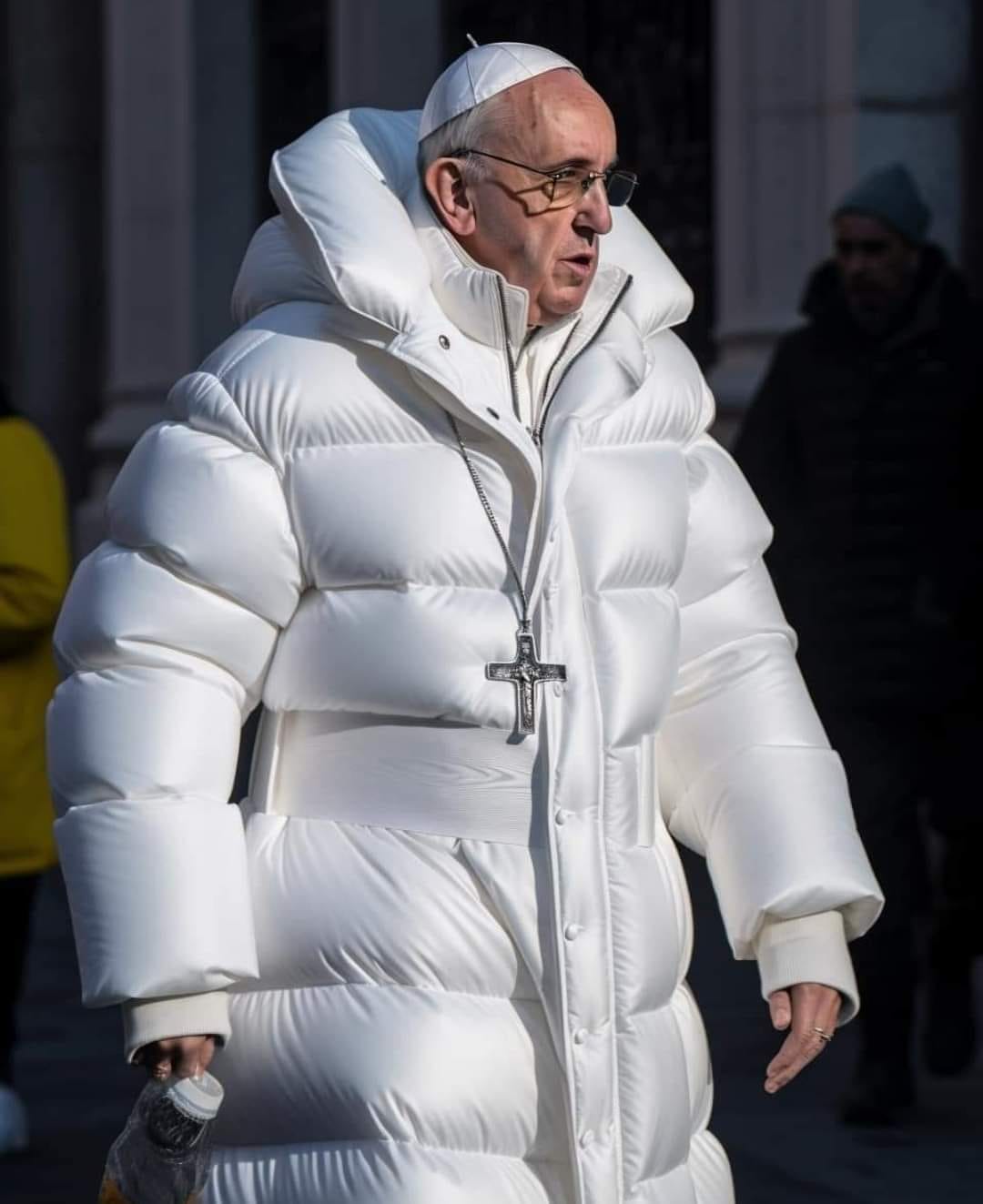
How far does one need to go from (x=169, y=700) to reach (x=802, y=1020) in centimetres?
81

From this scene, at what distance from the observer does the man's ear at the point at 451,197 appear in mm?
3436

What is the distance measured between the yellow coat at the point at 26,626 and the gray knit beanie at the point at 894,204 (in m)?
1.80

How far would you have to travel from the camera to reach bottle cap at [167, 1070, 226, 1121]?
10.3 feet

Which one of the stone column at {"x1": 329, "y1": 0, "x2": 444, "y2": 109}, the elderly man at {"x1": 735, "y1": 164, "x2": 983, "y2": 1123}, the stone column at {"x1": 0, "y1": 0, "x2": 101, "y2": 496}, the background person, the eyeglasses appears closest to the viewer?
the eyeglasses

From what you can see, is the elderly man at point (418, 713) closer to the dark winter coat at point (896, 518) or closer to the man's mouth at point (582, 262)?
the man's mouth at point (582, 262)

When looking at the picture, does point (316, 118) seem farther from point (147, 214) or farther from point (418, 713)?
point (418, 713)

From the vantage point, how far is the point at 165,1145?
10.3 feet

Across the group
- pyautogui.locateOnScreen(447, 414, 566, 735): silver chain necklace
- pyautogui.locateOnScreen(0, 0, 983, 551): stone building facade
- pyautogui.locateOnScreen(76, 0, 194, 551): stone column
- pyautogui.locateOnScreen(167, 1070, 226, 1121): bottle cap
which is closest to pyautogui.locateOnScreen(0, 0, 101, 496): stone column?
pyautogui.locateOnScreen(0, 0, 983, 551): stone building facade

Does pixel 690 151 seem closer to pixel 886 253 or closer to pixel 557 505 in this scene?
pixel 886 253

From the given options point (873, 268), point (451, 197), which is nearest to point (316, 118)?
point (873, 268)

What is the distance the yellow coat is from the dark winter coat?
1563 millimetres

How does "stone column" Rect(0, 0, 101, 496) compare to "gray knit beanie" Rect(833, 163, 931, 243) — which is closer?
→ "gray knit beanie" Rect(833, 163, 931, 243)

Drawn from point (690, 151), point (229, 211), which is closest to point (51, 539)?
point (690, 151)

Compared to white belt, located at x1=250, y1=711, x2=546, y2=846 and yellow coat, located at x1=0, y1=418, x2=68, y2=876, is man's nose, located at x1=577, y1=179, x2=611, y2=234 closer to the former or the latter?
white belt, located at x1=250, y1=711, x2=546, y2=846
